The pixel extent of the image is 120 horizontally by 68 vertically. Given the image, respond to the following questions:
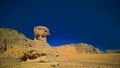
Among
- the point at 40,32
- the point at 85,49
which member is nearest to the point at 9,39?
the point at 40,32

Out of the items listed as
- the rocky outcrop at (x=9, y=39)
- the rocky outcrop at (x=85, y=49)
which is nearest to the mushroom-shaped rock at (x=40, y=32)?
the rocky outcrop at (x=9, y=39)

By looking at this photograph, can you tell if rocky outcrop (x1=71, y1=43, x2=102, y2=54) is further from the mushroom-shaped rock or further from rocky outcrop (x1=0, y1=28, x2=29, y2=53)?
rocky outcrop (x1=0, y1=28, x2=29, y2=53)

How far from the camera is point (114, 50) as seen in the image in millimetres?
41719

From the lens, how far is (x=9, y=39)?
32.5 m

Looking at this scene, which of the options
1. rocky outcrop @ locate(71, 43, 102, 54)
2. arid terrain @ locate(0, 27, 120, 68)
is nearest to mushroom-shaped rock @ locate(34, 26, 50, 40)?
arid terrain @ locate(0, 27, 120, 68)

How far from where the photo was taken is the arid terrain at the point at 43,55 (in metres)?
20.8

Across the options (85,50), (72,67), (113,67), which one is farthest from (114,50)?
(72,67)

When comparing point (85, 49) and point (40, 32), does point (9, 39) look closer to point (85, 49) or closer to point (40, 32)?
point (40, 32)

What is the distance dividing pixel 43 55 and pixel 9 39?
11.5m

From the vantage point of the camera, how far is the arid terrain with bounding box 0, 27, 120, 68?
819 inches

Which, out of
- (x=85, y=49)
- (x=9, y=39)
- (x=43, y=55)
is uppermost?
(x=9, y=39)

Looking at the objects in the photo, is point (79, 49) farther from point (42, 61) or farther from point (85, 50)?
point (42, 61)

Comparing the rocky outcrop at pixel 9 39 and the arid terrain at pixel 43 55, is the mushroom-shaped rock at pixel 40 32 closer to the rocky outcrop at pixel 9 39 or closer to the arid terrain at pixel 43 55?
the arid terrain at pixel 43 55

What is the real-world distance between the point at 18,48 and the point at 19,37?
341 cm
